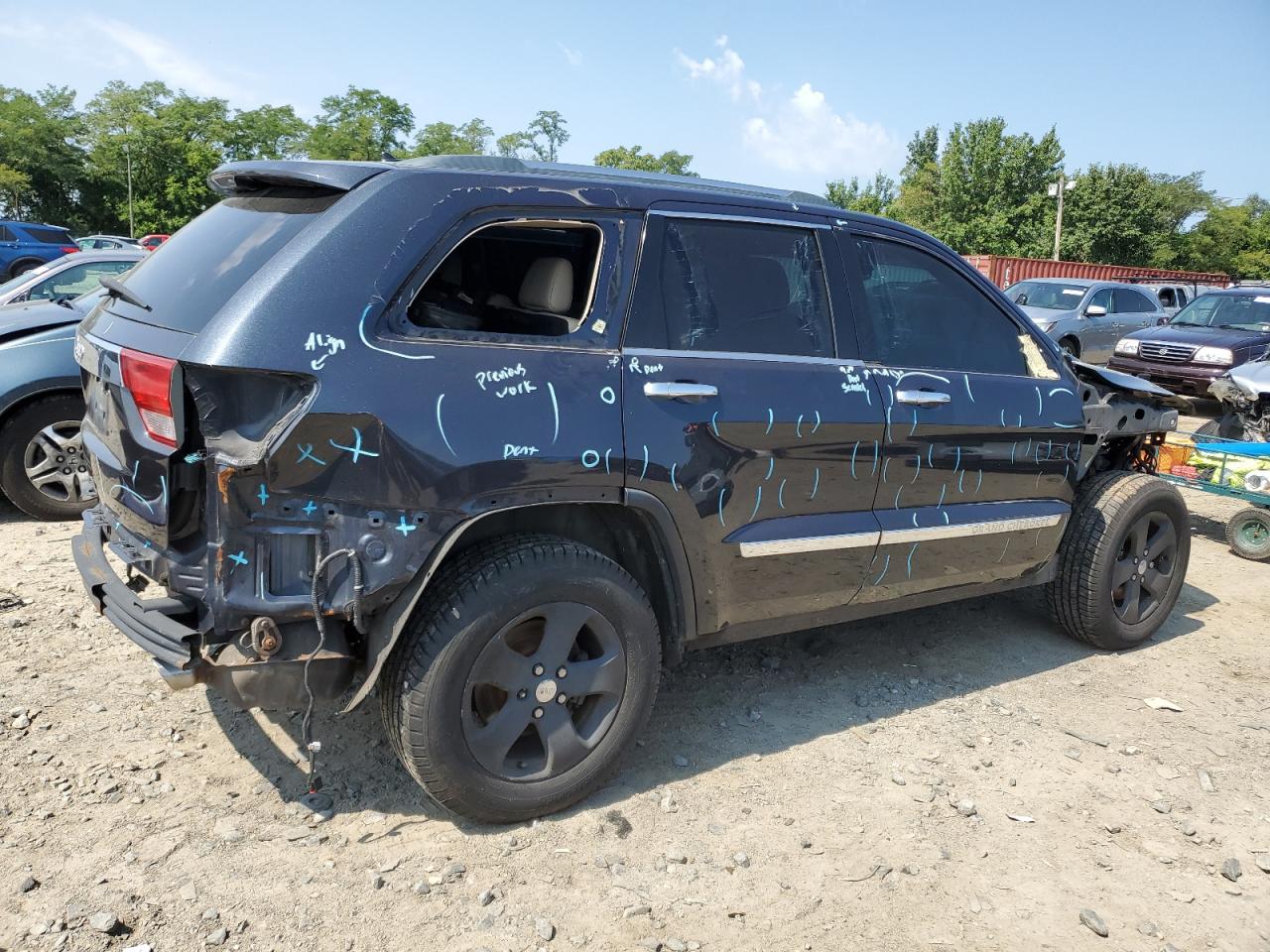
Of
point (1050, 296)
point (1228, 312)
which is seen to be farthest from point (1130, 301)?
point (1228, 312)

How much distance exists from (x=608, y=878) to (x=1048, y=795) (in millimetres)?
1658

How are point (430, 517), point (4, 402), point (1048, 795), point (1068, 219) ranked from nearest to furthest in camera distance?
1. point (430, 517)
2. point (1048, 795)
3. point (4, 402)
4. point (1068, 219)

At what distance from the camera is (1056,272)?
3166 cm

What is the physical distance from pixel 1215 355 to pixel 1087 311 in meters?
3.26

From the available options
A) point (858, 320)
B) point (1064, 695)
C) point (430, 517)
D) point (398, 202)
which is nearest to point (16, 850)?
point (430, 517)

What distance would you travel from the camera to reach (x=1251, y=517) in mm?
6469

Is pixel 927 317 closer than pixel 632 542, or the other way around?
pixel 632 542

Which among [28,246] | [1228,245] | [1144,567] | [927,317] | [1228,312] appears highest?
[1228,245]

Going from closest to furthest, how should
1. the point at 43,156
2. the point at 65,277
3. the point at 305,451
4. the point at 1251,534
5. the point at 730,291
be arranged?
1. the point at 305,451
2. the point at 730,291
3. the point at 1251,534
4. the point at 65,277
5. the point at 43,156

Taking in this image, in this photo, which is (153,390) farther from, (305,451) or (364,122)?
(364,122)

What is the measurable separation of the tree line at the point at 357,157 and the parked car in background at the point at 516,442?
47.6 meters

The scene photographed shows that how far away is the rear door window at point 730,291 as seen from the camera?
3076mm

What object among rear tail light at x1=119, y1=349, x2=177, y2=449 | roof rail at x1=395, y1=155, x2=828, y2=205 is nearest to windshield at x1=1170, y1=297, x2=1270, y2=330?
roof rail at x1=395, y1=155, x2=828, y2=205

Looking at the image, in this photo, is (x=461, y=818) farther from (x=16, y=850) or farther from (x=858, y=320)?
(x=858, y=320)
